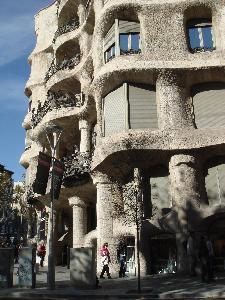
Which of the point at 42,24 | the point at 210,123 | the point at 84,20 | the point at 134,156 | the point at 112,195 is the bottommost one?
the point at 112,195

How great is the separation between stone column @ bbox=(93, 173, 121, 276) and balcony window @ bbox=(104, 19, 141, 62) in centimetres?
733

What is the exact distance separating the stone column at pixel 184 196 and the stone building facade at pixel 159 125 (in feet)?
0.16

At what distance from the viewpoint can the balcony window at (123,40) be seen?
2397cm

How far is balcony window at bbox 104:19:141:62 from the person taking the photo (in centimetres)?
2397

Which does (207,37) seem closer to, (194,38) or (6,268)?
(194,38)

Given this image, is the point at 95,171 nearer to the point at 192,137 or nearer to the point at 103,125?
the point at 103,125

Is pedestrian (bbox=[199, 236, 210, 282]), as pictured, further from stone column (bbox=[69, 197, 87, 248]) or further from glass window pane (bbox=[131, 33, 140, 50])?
glass window pane (bbox=[131, 33, 140, 50])

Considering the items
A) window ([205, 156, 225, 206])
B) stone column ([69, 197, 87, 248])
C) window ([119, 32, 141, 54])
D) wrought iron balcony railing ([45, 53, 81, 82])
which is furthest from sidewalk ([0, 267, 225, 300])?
wrought iron balcony railing ([45, 53, 81, 82])

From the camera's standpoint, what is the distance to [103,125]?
78.4 ft

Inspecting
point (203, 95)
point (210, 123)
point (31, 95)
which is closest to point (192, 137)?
point (210, 123)

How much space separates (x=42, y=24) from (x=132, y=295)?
32453mm

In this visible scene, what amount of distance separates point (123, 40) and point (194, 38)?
416cm

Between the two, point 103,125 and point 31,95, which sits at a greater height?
point 31,95

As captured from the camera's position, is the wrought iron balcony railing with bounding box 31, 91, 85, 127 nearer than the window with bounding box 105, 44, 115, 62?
No
